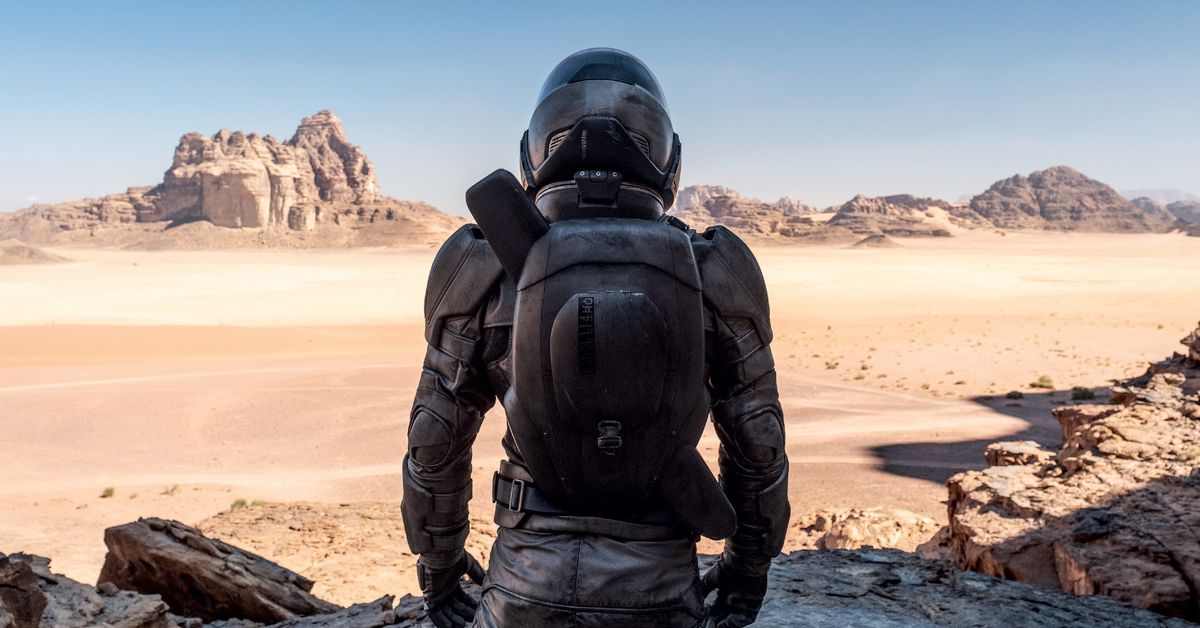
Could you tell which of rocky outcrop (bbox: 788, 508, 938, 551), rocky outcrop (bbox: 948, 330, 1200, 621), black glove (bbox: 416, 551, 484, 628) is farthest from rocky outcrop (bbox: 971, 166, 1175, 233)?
black glove (bbox: 416, 551, 484, 628)

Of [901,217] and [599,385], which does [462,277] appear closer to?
[599,385]

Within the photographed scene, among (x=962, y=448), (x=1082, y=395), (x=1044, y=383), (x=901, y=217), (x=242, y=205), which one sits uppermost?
(x=901, y=217)

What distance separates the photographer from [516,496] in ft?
8.89

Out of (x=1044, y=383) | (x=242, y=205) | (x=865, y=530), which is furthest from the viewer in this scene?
(x=242, y=205)

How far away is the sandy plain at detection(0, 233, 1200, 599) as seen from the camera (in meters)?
12.0

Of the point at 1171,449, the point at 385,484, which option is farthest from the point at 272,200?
the point at 1171,449

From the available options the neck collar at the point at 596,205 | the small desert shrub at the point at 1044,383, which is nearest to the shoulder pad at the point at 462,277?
the neck collar at the point at 596,205

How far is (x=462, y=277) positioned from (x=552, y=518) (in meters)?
0.87

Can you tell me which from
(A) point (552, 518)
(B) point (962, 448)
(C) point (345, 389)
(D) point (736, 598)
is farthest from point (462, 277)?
(C) point (345, 389)

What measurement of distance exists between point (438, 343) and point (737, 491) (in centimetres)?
121

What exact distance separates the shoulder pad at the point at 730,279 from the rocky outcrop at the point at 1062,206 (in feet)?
557

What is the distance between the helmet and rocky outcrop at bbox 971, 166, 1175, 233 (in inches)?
6674

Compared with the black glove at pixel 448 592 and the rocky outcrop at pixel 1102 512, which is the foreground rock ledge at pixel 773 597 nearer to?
the rocky outcrop at pixel 1102 512

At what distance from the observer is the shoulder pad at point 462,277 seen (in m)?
2.77
